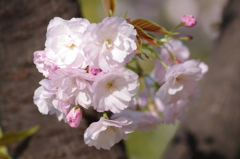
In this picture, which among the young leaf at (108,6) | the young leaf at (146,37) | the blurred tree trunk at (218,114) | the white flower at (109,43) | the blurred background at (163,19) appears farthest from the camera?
the blurred background at (163,19)

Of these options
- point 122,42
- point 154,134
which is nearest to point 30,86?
point 122,42

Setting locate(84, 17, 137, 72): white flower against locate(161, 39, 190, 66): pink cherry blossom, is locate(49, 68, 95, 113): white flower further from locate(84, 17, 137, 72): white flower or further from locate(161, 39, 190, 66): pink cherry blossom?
locate(161, 39, 190, 66): pink cherry blossom

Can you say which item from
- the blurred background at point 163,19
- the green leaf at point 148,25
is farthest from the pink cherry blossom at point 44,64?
the blurred background at point 163,19

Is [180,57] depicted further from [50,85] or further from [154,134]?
[154,134]

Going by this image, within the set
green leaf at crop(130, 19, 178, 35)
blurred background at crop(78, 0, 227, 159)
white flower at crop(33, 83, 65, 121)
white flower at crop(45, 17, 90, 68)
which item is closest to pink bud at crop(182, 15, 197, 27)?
green leaf at crop(130, 19, 178, 35)

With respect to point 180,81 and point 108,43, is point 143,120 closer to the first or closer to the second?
point 180,81

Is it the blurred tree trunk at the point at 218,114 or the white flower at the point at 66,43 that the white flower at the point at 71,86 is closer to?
the white flower at the point at 66,43
